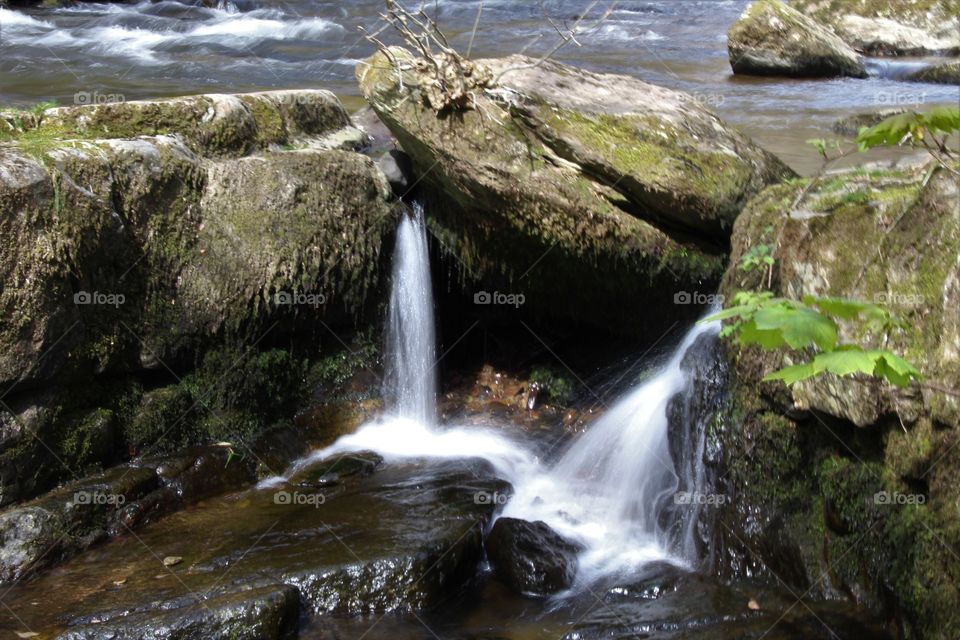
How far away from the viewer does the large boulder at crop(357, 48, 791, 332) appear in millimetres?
5566

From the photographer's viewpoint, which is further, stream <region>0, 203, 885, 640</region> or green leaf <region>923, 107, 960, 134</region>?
stream <region>0, 203, 885, 640</region>

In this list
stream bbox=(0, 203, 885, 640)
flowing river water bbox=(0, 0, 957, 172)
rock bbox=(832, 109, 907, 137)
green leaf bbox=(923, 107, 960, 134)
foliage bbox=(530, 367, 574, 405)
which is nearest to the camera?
green leaf bbox=(923, 107, 960, 134)

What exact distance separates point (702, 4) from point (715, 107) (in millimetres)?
8031

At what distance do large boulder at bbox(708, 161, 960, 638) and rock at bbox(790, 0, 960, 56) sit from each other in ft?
32.8

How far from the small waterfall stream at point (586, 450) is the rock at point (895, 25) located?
32.1ft

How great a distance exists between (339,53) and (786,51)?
600 centimetres

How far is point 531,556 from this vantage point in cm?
464

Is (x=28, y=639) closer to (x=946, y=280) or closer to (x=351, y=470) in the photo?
(x=351, y=470)

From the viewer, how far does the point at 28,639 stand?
391 cm

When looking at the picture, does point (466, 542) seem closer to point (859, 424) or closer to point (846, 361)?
point (859, 424)

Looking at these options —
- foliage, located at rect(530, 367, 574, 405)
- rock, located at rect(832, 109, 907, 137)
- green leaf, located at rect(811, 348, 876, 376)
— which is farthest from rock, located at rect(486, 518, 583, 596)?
rock, located at rect(832, 109, 907, 137)

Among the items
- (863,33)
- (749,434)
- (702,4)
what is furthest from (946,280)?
(702,4)

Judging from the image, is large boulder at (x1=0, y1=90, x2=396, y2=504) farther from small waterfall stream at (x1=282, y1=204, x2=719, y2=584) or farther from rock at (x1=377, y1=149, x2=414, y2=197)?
small waterfall stream at (x1=282, y1=204, x2=719, y2=584)

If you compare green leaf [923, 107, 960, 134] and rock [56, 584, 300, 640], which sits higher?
green leaf [923, 107, 960, 134]
